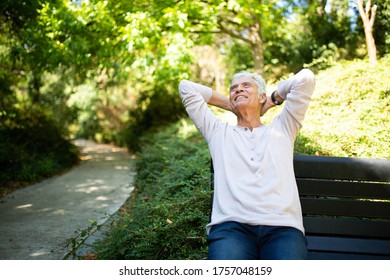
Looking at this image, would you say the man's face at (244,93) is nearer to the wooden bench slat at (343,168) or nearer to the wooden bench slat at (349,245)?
the wooden bench slat at (343,168)

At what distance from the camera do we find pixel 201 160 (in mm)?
5008

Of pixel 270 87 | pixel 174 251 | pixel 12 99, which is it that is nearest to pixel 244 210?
pixel 174 251

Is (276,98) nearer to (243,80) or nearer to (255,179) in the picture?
(243,80)

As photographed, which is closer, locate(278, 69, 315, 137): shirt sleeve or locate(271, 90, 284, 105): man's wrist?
locate(278, 69, 315, 137): shirt sleeve

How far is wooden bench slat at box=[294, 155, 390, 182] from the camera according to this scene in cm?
223

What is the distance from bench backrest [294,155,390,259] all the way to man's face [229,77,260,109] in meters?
0.49

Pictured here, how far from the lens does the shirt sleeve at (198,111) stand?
242 centimetres

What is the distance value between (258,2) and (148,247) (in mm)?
6085

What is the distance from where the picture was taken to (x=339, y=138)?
4.61 metres

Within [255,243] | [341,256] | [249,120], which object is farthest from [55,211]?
[341,256]

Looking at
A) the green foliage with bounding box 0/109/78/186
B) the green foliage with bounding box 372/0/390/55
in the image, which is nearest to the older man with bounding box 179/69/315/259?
the green foliage with bounding box 372/0/390/55

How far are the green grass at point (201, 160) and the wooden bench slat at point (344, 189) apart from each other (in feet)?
3.22

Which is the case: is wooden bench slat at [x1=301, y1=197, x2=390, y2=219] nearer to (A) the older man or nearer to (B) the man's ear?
(A) the older man
